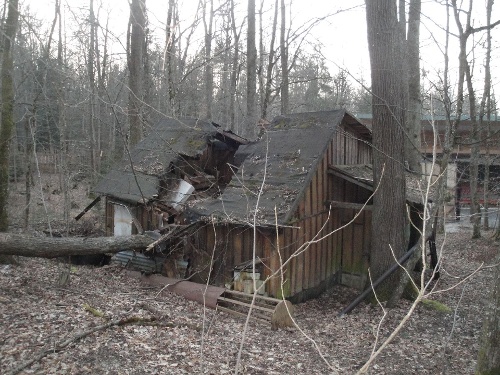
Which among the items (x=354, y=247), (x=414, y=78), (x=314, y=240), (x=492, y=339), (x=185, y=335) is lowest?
(x=185, y=335)

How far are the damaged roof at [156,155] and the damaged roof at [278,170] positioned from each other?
1383 millimetres

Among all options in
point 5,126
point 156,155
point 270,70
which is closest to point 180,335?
point 5,126

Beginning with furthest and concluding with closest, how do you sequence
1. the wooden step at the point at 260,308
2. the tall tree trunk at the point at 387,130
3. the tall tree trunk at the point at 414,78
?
1. the tall tree trunk at the point at 414,78
2. the tall tree trunk at the point at 387,130
3. the wooden step at the point at 260,308

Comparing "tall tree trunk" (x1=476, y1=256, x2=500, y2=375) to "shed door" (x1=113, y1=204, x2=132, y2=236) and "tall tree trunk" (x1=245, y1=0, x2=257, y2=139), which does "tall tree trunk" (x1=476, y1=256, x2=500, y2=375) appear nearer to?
"shed door" (x1=113, y1=204, x2=132, y2=236)

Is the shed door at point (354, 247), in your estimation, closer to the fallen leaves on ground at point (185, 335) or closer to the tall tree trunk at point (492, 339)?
the fallen leaves on ground at point (185, 335)

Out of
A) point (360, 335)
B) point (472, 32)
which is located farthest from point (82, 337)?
point (472, 32)

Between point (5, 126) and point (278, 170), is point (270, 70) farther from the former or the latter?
point (5, 126)

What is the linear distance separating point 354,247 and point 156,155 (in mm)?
5961

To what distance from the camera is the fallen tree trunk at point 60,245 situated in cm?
716

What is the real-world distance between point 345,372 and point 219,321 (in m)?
2.54

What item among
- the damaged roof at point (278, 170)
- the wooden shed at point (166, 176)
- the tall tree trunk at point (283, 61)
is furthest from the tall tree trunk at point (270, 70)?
the damaged roof at point (278, 170)

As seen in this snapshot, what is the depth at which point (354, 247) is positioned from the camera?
1105cm

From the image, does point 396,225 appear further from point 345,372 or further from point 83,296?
point 83,296

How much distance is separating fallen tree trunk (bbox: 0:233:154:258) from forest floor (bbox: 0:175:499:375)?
518mm
